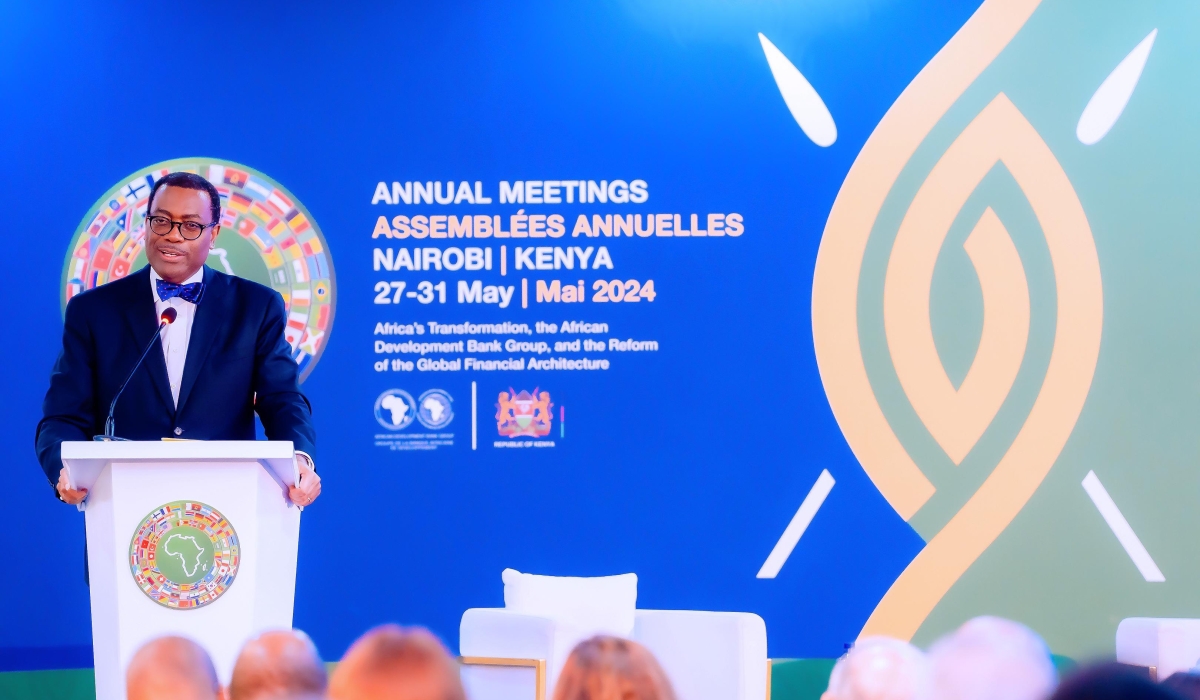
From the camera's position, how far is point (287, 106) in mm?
5047

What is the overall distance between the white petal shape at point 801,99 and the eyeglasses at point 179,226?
8.72 feet

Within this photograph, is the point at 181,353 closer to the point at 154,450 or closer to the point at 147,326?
the point at 147,326

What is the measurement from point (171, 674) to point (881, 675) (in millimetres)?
1099

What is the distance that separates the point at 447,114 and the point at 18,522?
2.49 m

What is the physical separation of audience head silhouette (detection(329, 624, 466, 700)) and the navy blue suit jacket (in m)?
1.61

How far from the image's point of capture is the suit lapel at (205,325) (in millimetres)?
3281

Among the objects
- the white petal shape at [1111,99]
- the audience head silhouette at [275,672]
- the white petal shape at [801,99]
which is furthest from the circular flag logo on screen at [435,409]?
the audience head silhouette at [275,672]

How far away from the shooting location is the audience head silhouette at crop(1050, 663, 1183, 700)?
1.10 meters

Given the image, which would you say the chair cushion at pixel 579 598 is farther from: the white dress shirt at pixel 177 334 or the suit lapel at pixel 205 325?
the suit lapel at pixel 205 325

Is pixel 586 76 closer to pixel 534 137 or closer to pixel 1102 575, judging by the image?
pixel 534 137

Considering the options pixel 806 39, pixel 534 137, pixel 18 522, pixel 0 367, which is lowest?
pixel 18 522

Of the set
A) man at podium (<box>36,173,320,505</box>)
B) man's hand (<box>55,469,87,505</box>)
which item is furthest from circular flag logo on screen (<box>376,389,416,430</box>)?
man's hand (<box>55,469,87,505</box>)

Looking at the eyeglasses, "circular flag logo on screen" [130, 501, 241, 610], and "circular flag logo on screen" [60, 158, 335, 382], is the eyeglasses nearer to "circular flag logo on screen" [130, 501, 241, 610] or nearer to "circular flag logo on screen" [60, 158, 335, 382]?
"circular flag logo on screen" [130, 501, 241, 610]

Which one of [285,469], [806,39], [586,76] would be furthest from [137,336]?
[806,39]
